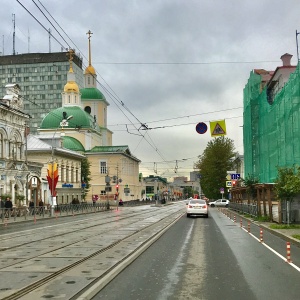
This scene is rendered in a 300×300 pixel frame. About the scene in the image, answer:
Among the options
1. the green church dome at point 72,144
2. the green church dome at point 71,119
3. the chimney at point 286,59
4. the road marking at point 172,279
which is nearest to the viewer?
the road marking at point 172,279

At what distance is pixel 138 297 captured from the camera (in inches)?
330

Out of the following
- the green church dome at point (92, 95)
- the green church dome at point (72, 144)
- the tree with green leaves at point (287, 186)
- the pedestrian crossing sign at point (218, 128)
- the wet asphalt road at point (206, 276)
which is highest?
the green church dome at point (92, 95)

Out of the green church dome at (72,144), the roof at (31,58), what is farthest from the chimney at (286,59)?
the roof at (31,58)

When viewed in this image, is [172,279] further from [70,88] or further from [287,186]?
[70,88]

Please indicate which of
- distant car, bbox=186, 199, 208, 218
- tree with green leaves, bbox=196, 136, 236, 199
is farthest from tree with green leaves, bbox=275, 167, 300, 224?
tree with green leaves, bbox=196, 136, 236, 199

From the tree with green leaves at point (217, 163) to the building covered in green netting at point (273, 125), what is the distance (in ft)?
66.9

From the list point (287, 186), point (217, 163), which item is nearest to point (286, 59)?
point (217, 163)

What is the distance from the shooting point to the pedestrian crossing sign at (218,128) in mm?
32062

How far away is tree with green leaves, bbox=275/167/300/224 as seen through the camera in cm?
2511

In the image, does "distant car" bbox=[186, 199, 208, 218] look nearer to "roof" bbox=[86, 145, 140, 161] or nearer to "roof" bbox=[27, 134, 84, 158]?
"roof" bbox=[27, 134, 84, 158]

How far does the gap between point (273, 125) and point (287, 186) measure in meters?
16.4

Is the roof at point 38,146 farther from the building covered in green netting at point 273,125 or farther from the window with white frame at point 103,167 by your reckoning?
the window with white frame at point 103,167

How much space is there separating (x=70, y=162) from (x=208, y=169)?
895 inches

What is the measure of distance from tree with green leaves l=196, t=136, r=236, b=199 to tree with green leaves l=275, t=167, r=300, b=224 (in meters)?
54.1
